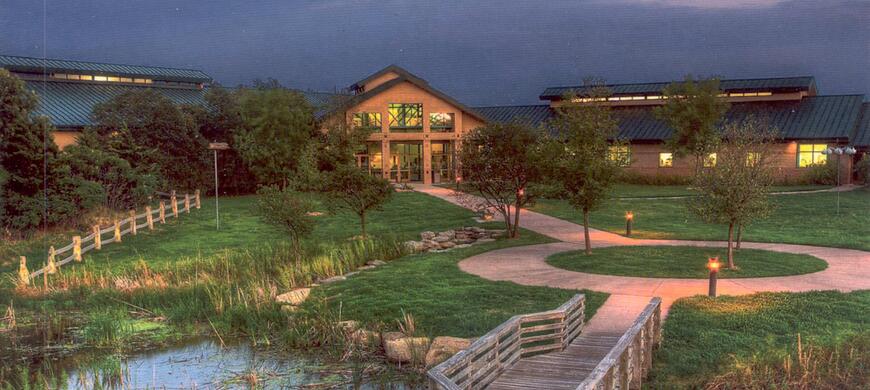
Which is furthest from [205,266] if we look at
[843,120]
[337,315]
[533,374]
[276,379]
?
[843,120]

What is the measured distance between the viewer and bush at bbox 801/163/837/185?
143ft

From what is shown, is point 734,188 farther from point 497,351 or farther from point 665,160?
point 665,160

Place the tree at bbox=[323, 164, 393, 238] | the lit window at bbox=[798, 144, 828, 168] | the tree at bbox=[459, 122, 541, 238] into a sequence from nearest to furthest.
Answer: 1. the tree at bbox=[323, 164, 393, 238]
2. the tree at bbox=[459, 122, 541, 238]
3. the lit window at bbox=[798, 144, 828, 168]

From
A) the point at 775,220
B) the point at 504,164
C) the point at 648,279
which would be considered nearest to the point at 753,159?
the point at 648,279

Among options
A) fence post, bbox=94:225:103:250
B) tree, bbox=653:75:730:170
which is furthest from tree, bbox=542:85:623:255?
tree, bbox=653:75:730:170

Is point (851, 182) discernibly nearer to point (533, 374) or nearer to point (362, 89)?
point (362, 89)

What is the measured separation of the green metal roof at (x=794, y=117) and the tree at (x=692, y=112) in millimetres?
3195

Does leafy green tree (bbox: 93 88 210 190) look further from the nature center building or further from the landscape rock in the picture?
the landscape rock

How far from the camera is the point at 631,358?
10094 mm

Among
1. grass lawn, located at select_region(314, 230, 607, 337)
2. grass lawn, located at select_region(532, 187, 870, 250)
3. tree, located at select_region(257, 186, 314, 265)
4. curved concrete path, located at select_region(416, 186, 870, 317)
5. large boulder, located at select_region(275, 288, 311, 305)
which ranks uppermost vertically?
tree, located at select_region(257, 186, 314, 265)

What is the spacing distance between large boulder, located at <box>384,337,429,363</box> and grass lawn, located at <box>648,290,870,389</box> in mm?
3848

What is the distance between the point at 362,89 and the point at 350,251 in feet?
108

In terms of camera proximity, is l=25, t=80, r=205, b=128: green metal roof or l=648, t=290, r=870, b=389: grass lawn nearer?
l=648, t=290, r=870, b=389: grass lawn

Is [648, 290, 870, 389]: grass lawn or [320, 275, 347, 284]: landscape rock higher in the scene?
[648, 290, 870, 389]: grass lawn
